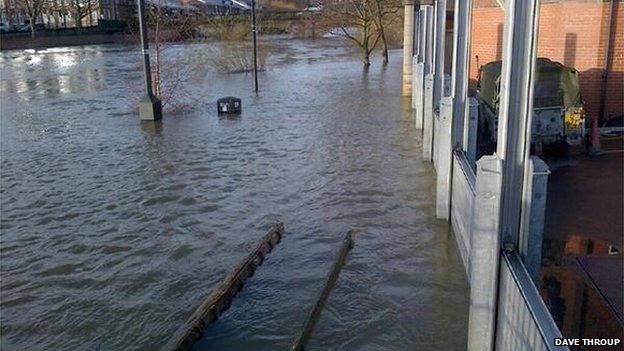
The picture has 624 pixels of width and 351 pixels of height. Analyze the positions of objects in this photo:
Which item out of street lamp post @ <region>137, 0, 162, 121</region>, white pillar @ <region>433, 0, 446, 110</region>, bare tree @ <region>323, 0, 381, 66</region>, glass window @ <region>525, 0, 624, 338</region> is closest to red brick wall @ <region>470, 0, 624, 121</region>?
glass window @ <region>525, 0, 624, 338</region>

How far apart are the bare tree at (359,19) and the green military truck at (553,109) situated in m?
22.9

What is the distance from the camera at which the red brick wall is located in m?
13.3

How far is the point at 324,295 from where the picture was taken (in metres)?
6.67

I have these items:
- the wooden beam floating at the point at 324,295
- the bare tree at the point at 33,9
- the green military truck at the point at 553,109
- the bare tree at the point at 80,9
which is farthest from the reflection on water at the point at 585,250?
the bare tree at the point at 80,9

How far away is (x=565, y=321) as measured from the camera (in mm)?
5715

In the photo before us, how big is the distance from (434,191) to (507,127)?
5756 millimetres

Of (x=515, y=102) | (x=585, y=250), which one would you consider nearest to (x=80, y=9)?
(x=585, y=250)

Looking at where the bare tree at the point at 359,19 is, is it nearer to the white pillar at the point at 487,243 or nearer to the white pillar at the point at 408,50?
the white pillar at the point at 408,50

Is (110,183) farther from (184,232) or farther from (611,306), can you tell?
(611,306)

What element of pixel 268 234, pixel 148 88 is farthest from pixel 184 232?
pixel 148 88

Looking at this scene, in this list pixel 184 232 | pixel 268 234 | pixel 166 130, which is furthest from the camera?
pixel 166 130

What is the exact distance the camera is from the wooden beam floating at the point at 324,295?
579cm

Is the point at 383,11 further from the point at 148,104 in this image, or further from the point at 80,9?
the point at 80,9

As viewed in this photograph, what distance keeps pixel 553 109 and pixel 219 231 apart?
6710mm
